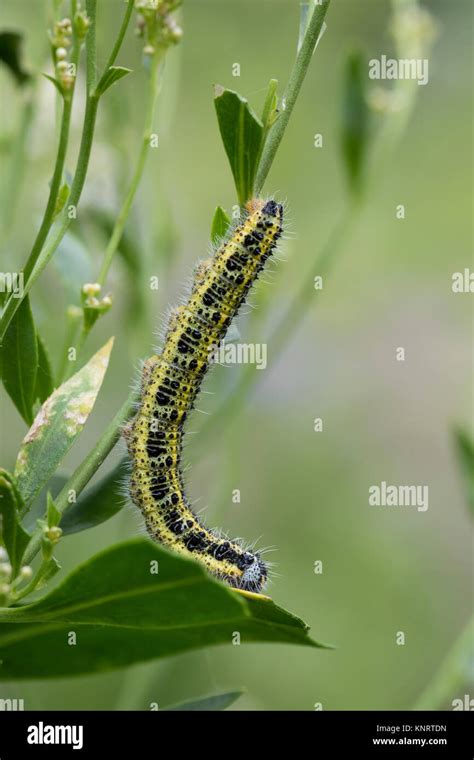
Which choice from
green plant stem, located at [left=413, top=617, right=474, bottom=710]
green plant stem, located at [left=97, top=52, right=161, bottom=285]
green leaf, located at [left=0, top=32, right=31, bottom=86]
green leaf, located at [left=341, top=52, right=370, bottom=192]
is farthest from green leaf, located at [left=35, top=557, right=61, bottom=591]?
green leaf, located at [left=341, top=52, right=370, bottom=192]

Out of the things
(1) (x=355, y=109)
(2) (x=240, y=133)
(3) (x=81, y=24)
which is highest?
(1) (x=355, y=109)

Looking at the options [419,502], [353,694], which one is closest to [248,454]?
[419,502]

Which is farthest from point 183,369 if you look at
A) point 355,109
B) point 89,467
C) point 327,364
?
point 327,364

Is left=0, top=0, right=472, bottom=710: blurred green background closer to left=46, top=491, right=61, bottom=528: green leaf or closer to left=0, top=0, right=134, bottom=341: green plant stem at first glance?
left=0, top=0, right=134, bottom=341: green plant stem

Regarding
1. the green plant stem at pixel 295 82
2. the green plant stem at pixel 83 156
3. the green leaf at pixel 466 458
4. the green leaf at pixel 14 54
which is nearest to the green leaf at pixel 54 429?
the green plant stem at pixel 83 156

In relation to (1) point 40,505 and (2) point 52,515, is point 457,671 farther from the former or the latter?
(2) point 52,515
